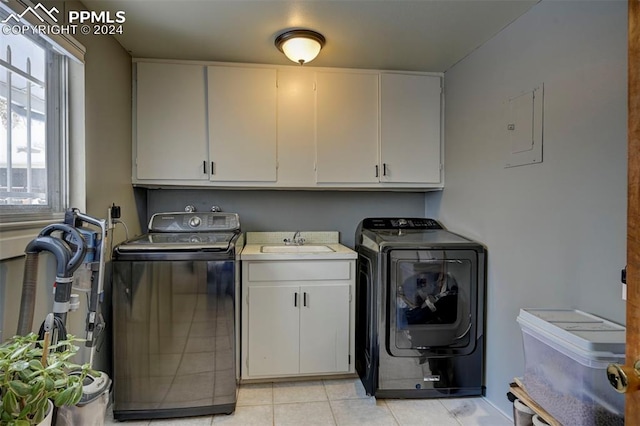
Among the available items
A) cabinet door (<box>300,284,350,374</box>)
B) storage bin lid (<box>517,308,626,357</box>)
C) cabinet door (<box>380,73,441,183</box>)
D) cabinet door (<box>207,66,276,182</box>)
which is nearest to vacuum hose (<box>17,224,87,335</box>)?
cabinet door (<box>207,66,276,182</box>)

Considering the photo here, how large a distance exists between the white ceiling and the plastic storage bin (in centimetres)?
156

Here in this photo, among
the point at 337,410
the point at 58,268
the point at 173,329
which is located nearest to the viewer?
the point at 58,268

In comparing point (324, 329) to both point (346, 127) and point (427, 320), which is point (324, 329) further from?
point (346, 127)

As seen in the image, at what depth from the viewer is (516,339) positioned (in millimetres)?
1917

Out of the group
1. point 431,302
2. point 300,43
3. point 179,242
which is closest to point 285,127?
point 300,43

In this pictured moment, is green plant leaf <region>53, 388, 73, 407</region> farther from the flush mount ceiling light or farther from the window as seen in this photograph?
the flush mount ceiling light

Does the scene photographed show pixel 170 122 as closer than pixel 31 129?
No

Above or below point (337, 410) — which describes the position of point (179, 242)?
above

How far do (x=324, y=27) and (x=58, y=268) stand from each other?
5.87ft

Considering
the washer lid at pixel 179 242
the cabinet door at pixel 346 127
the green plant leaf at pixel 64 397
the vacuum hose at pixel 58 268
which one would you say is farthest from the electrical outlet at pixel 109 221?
the cabinet door at pixel 346 127

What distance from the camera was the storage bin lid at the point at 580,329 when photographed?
3.70 ft

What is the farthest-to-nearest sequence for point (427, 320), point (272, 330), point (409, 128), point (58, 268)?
1. point (409, 128)
2. point (272, 330)
3. point (427, 320)
4. point (58, 268)

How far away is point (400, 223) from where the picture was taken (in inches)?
109

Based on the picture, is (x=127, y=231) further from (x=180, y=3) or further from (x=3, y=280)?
(x=180, y=3)
